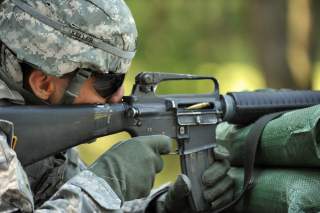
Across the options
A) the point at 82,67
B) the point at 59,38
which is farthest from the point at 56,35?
the point at 82,67

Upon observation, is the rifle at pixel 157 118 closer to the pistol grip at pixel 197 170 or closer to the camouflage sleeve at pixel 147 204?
the pistol grip at pixel 197 170

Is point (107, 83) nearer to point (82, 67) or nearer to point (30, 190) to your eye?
point (82, 67)

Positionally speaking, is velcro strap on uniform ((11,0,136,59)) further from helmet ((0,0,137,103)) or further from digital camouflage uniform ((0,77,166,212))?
digital camouflage uniform ((0,77,166,212))

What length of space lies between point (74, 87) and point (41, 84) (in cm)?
11

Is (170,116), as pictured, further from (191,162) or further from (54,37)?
(54,37)

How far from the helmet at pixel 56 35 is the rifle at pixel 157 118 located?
0.50ft

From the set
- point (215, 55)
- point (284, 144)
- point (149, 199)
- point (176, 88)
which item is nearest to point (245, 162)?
point (284, 144)

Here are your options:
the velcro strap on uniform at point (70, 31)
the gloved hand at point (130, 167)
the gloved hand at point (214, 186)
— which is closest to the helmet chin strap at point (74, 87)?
the velcro strap on uniform at point (70, 31)

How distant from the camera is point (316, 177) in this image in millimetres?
2404

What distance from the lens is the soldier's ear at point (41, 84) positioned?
8.50ft

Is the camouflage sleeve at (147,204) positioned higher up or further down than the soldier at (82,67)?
further down

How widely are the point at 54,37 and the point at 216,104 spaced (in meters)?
0.70

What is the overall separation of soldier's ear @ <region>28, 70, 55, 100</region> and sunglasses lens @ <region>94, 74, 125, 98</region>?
0.16 metres

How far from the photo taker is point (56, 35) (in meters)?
2.54
